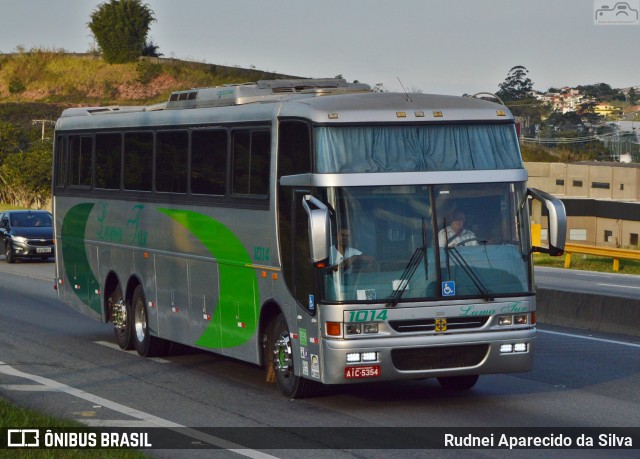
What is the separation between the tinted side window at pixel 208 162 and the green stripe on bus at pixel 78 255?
409 centimetres

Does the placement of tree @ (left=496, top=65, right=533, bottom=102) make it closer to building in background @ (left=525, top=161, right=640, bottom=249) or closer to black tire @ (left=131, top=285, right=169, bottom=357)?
building in background @ (left=525, top=161, right=640, bottom=249)

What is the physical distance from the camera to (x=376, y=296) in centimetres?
1180

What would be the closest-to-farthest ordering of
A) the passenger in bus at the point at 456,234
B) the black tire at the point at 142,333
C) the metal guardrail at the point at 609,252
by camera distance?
the passenger in bus at the point at 456,234 < the black tire at the point at 142,333 < the metal guardrail at the point at 609,252

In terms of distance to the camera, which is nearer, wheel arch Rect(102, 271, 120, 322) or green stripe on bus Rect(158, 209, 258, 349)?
green stripe on bus Rect(158, 209, 258, 349)

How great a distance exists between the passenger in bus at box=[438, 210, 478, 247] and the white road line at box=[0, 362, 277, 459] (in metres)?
2.81

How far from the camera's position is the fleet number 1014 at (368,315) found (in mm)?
11719

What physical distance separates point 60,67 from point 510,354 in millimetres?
123586

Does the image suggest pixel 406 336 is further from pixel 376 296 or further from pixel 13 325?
pixel 13 325

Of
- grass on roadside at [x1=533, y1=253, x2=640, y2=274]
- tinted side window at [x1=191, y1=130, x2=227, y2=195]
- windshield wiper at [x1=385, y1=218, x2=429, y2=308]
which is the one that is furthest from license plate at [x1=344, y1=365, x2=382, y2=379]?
grass on roadside at [x1=533, y1=253, x2=640, y2=274]

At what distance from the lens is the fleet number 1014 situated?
11.7m

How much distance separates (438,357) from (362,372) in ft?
2.50

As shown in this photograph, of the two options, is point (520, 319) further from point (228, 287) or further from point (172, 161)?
point (172, 161)

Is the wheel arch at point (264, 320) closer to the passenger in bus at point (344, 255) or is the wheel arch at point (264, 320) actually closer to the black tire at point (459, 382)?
the passenger in bus at point (344, 255)

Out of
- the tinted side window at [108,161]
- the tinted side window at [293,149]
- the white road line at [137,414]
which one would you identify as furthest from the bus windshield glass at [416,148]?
the tinted side window at [108,161]
